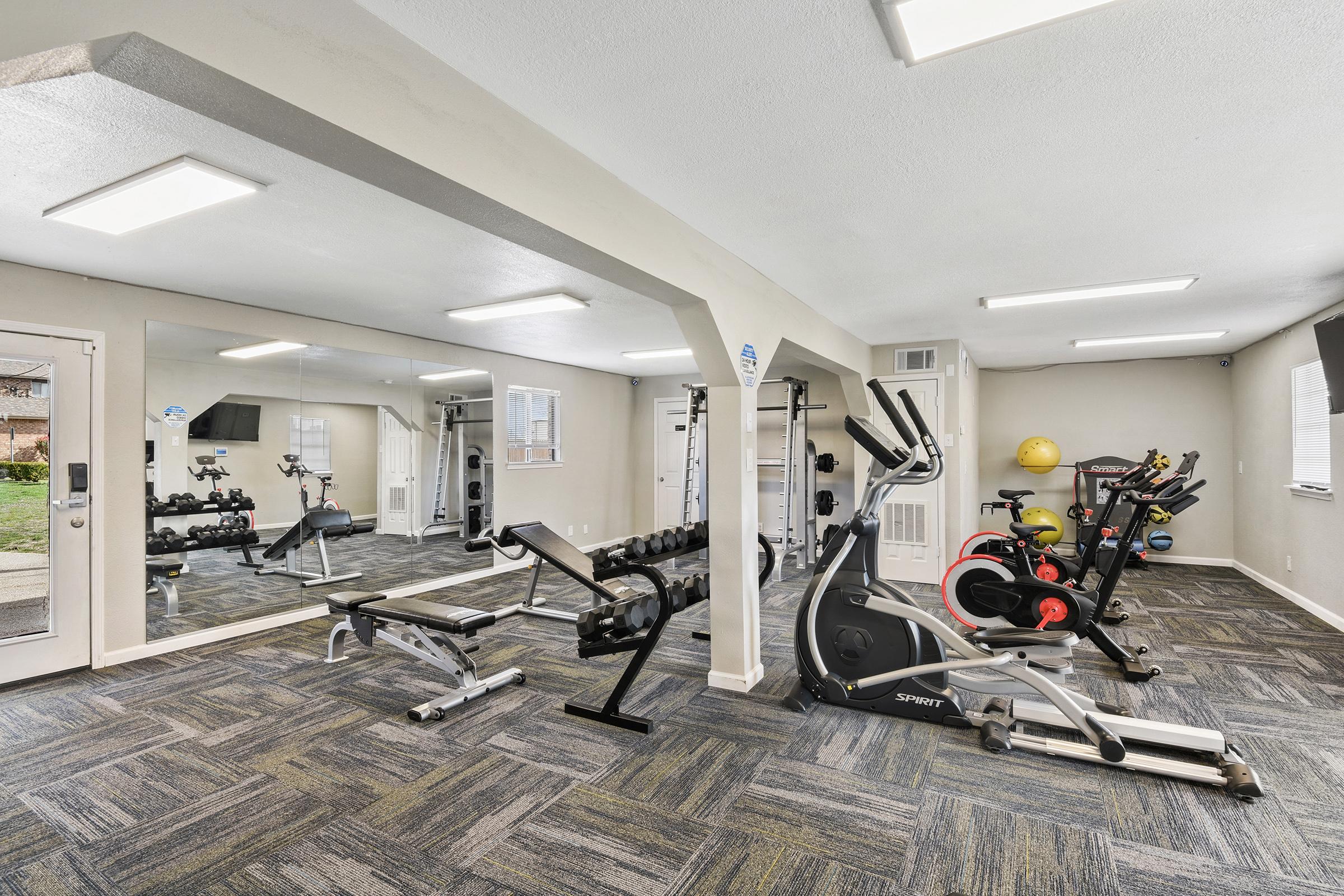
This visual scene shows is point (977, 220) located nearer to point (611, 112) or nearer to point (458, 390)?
point (611, 112)

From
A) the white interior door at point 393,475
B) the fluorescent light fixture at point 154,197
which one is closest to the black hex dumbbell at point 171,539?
the white interior door at point 393,475

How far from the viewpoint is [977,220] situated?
9.62 feet

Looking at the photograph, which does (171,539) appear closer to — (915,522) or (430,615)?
(430,615)

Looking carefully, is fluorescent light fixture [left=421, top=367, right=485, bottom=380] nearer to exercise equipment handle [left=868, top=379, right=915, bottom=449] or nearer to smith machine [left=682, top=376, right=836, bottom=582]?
smith machine [left=682, top=376, right=836, bottom=582]

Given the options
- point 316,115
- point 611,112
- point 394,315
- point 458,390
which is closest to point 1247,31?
point 611,112

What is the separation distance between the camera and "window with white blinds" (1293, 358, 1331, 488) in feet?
Result: 15.4

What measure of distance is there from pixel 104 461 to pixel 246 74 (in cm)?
373

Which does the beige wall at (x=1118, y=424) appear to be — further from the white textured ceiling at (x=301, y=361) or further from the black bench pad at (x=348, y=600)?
the black bench pad at (x=348, y=600)

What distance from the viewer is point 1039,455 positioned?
7348 millimetres

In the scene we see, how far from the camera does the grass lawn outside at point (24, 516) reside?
3566 mm

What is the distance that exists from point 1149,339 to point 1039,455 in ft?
5.89

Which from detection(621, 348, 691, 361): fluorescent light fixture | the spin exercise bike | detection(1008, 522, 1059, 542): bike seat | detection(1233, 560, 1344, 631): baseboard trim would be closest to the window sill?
detection(1233, 560, 1344, 631): baseboard trim

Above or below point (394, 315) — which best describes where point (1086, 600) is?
below

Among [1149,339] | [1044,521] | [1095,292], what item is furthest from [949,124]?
[1044,521]
